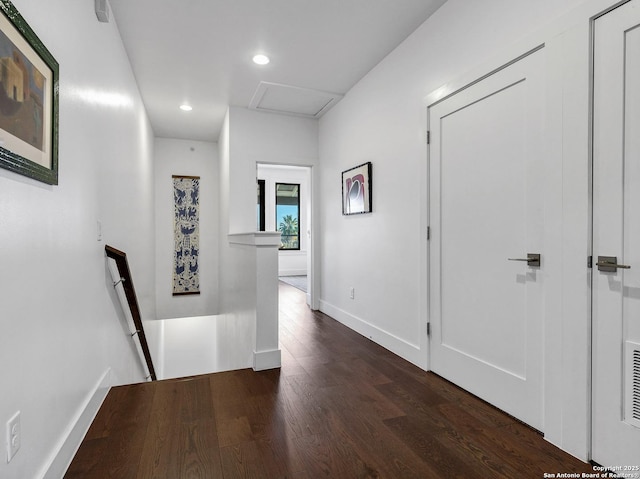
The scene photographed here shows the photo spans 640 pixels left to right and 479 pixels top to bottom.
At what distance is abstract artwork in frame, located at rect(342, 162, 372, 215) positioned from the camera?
136 inches

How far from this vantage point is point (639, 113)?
55.8 inches

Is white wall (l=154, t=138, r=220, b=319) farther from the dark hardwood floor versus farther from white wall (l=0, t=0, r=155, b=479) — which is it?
the dark hardwood floor

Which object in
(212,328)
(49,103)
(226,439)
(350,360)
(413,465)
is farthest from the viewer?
(212,328)

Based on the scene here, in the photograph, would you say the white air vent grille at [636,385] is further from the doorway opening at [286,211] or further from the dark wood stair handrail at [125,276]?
the doorway opening at [286,211]

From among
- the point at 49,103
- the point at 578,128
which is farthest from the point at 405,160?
the point at 49,103

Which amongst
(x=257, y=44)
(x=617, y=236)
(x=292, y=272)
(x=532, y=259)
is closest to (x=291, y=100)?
(x=257, y=44)

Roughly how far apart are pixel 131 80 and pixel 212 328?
3.98 m

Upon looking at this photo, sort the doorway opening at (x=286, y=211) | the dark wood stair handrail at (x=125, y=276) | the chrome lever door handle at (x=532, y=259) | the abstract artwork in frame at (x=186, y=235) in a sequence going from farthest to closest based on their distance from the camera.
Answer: the doorway opening at (x=286, y=211)
the abstract artwork in frame at (x=186, y=235)
the dark wood stair handrail at (x=125, y=276)
the chrome lever door handle at (x=532, y=259)

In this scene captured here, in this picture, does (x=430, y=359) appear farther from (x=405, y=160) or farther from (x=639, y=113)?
(x=639, y=113)

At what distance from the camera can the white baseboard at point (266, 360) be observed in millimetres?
2689

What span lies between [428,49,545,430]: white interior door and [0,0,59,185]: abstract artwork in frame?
7.43 feet

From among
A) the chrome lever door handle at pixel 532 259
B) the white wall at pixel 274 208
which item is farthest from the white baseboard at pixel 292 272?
the chrome lever door handle at pixel 532 259

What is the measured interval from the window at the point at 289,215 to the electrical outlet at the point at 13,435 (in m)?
7.94

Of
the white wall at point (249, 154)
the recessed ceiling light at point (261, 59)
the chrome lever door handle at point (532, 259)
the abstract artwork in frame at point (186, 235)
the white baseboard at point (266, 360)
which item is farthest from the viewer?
the abstract artwork in frame at point (186, 235)
